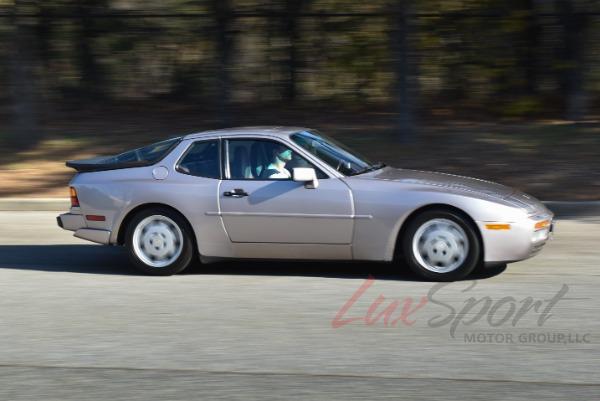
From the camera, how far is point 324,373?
5.35 meters

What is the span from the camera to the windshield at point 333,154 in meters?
8.05

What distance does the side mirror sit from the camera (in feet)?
25.0

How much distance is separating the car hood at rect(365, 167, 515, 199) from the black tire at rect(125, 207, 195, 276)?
1698mm

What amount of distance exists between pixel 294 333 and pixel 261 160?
2.23 metres

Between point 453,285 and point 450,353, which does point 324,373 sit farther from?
point 453,285

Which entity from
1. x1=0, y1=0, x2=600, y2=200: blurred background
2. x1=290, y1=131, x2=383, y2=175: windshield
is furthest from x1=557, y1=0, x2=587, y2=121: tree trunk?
x1=290, y1=131, x2=383, y2=175: windshield

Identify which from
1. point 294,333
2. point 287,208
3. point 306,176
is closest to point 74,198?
point 287,208

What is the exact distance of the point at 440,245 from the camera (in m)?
7.59

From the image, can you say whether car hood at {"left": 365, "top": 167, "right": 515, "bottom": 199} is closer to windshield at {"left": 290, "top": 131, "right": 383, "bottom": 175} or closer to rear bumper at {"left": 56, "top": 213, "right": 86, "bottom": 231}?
windshield at {"left": 290, "top": 131, "right": 383, "bottom": 175}

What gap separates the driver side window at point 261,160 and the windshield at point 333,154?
0.56ft

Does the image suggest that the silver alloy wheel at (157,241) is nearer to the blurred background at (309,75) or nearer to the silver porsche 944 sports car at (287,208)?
the silver porsche 944 sports car at (287,208)

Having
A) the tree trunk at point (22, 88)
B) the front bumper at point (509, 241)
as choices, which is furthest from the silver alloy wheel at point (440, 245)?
the tree trunk at point (22, 88)

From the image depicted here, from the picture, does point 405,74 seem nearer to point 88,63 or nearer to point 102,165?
point 102,165

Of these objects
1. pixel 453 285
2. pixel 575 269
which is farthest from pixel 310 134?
pixel 575 269
